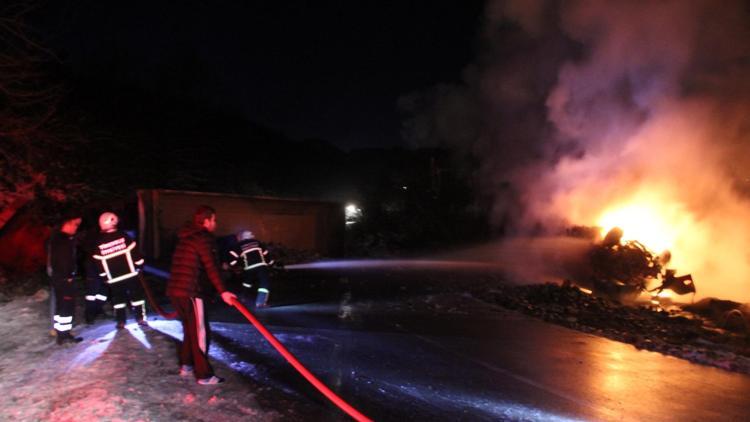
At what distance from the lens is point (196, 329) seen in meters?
4.54

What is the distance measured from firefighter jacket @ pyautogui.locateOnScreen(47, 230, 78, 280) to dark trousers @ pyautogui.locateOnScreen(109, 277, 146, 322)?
0.54 metres

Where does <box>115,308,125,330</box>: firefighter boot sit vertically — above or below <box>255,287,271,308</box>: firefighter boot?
above

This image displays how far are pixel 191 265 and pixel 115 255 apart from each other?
2.27m

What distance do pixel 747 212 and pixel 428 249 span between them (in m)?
13.7

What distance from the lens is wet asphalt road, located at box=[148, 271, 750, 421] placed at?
182 inches

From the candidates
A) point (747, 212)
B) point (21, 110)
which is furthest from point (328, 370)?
point (747, 212)

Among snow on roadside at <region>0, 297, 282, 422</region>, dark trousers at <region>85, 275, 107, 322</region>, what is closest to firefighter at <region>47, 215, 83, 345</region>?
snow on roadside at <region>0, 297, 282, 422</region>

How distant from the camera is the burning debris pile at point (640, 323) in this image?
23.0 feet

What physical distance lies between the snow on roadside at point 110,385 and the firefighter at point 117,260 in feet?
1.76

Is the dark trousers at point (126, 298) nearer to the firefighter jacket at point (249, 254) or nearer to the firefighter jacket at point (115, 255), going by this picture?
the firefighter jacket at point (115, 255)

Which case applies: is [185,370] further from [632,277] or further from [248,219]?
[632,277]

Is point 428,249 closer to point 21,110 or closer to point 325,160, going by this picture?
point 21,110

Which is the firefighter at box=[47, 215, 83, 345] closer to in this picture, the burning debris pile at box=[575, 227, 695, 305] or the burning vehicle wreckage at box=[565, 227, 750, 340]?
the burning vehicle wreckage at box=[565, 227, 750, 340]

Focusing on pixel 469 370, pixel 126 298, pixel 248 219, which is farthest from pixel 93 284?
pixel 248 219
